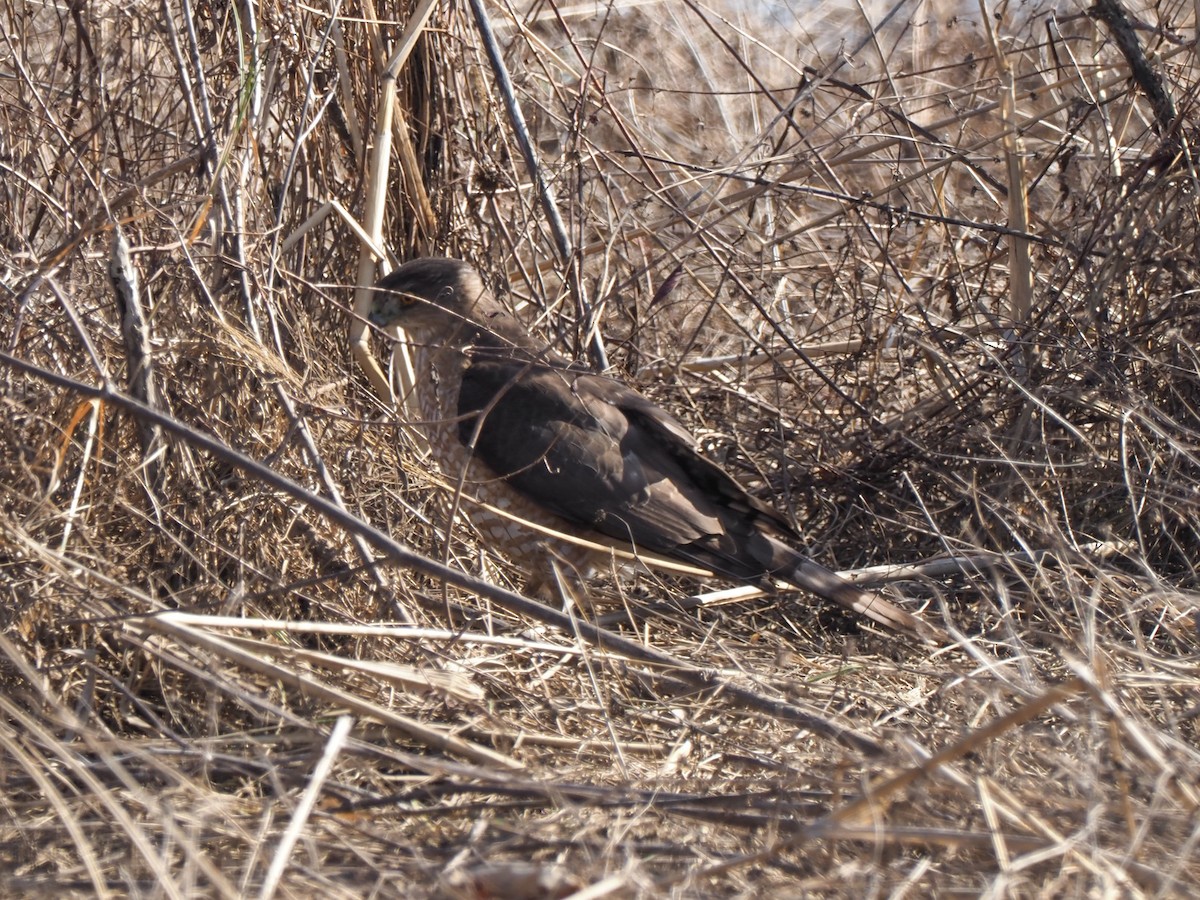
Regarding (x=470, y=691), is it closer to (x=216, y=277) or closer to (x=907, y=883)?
(x=907, y=883)

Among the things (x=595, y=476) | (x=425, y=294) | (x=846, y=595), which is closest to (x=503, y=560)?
(x=595, y=476)

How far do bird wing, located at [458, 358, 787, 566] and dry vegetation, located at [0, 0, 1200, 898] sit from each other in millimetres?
237

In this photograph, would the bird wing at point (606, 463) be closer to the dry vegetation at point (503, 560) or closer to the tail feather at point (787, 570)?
the tail feather at point (787, 570)

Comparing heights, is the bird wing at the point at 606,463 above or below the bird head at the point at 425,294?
below

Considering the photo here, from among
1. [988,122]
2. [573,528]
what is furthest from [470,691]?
[988,122]

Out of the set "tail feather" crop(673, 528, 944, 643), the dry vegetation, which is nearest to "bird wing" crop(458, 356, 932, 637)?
"tail feather" crop(673, 528, 944, 643)

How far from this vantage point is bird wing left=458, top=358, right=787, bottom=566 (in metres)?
4.10

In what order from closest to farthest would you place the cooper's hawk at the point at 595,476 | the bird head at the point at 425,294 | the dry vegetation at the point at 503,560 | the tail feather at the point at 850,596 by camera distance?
the dry vegetation at the point at 503,560 < the tail feather at the point at 850,596 < the cooper's hawk at the point at 595,476 < the bird head at the point at 425,294

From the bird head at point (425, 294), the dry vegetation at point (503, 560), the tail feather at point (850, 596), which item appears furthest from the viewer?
the bird head at point (425, 294)

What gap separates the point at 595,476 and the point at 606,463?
5cm

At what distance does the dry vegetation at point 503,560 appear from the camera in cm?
233

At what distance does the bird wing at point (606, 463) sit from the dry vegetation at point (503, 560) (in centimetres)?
24

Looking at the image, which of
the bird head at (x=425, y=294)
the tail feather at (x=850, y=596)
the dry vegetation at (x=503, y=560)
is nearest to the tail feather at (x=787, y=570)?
the tail feather at (x=850, y=596)

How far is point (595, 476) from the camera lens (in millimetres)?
4121
